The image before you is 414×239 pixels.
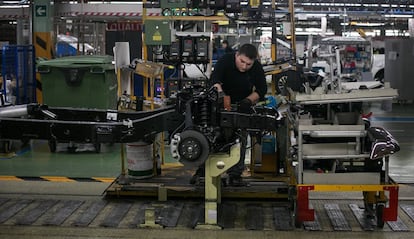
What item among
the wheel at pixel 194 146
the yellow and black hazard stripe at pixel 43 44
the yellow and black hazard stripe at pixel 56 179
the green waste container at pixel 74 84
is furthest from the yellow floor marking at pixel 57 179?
the yellow and black hazard stripe at pixel 43 44

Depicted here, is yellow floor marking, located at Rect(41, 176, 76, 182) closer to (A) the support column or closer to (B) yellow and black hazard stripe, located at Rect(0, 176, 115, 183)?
(B) yellow and black hazard stripe, located at Rect(0, 176, 115, 183)

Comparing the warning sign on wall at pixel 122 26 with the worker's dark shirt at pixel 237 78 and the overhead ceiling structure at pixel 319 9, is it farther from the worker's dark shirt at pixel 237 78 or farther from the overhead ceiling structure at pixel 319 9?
the worker's dark shirt at pixel 237 78

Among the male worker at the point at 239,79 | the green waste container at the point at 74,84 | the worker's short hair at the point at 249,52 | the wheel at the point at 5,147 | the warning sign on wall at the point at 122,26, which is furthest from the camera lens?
the warning sign on wall at the point at 122,26

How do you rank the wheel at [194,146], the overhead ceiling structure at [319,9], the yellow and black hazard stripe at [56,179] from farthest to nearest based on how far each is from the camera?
1. the overhead ceiling structure at [319,9]
2. the yellow and black hazard stripe at [56,179]
3. the wheel at [194,146]

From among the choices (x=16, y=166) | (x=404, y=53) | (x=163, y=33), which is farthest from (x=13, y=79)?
(x=404, y=53)

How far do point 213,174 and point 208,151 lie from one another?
33cm

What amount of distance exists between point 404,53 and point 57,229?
1324 cm

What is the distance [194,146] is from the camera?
4398 mm

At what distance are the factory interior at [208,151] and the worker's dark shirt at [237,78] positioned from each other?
12 millimetres

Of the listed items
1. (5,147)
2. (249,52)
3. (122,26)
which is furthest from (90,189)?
(122,26)

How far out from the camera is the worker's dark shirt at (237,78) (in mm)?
5500

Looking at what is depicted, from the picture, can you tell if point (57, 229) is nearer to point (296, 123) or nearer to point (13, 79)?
point (296, 123)

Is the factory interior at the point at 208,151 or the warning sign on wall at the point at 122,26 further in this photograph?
the warning sign on wall at the point at 122,26

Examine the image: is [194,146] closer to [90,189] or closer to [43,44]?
[90,189]
